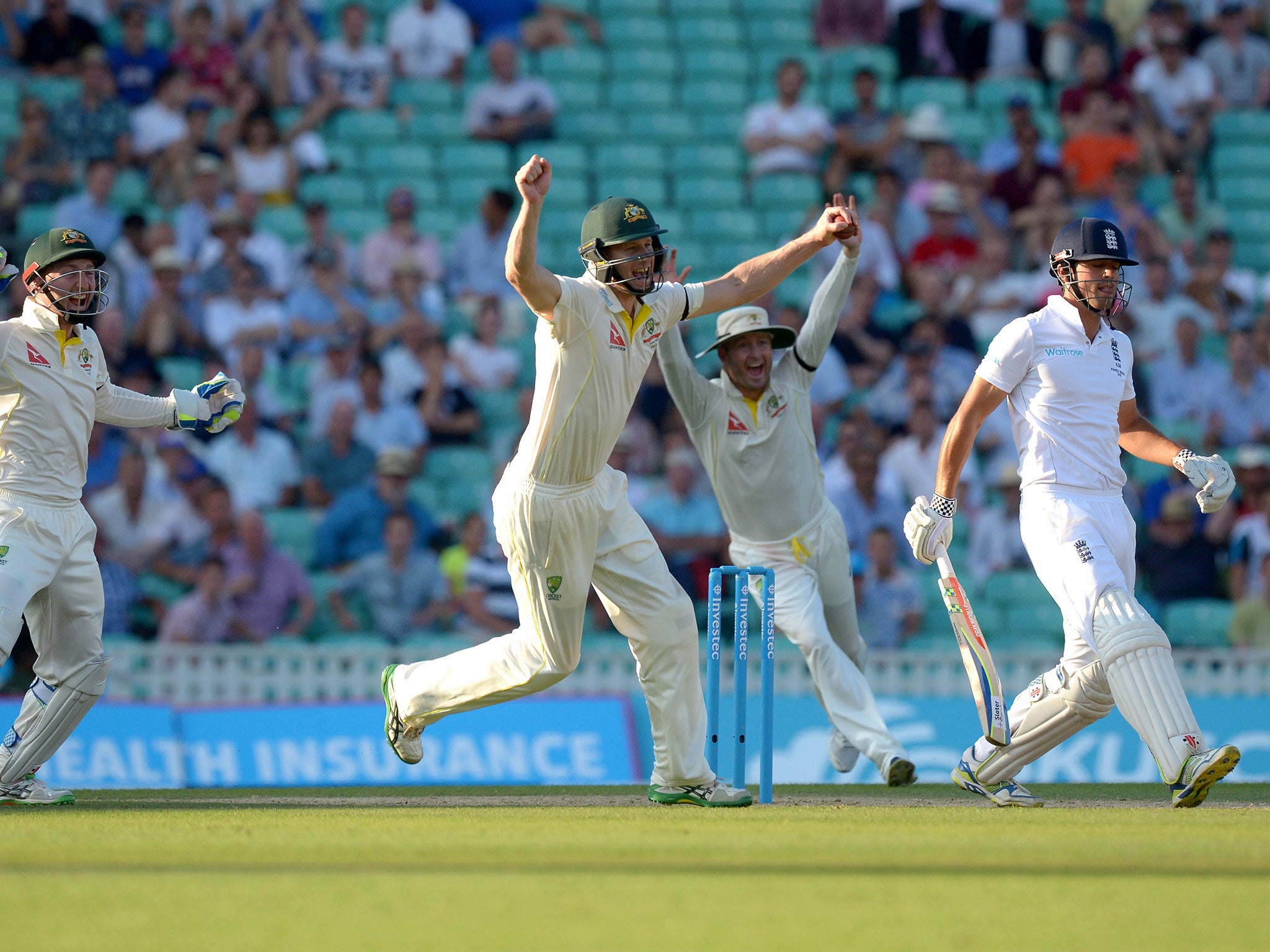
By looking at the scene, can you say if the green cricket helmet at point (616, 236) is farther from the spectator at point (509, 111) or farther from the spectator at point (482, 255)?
the spectator at point (509, 111)

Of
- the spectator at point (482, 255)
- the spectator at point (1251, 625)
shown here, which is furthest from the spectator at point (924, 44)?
the spectator at point (1251, 625)

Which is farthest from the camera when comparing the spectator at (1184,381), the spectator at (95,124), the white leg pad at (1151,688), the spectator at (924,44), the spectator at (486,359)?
the spectator at (924,44)

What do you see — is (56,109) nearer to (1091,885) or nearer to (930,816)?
(930,816)

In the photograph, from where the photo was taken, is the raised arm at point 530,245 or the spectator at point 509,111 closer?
the raised arm at point 530,245

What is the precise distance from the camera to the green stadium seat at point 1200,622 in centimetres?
1134

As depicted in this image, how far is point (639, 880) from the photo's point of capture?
4.37 metres

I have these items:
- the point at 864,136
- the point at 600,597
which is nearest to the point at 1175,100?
the point at 864,136

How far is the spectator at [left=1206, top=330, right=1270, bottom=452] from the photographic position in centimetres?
1287

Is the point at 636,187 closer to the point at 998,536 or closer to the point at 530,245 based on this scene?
the point at 998,536

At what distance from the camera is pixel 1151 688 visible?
608 cm

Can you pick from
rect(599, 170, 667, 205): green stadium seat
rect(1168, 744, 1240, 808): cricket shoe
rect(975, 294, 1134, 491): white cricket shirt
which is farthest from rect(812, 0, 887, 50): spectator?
rect(1168, 744, 1240, 808): cricket shoe

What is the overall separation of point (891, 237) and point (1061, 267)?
734 centimetres

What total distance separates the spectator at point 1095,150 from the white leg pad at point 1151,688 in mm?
9017

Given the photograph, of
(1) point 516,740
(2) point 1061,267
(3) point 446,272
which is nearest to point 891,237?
(3) point 446,272
